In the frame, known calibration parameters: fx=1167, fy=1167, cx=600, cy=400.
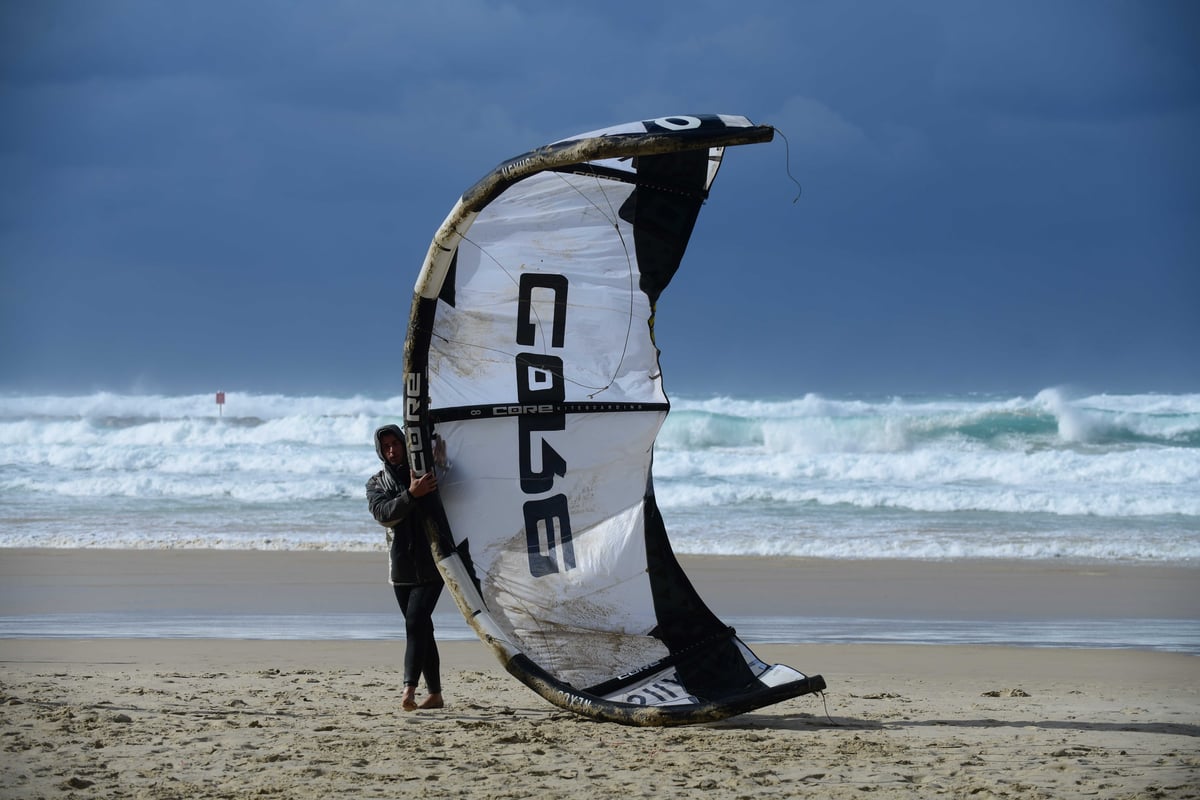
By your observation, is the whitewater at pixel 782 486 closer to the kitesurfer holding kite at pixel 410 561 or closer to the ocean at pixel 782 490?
the ocean at pixel 782 490

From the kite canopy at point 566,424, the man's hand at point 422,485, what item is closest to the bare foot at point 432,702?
the kite canopy at point 566,424

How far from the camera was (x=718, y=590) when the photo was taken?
31.5 feet

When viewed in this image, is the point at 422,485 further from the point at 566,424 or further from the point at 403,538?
the point at 566,424

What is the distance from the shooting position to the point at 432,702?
5.42 m

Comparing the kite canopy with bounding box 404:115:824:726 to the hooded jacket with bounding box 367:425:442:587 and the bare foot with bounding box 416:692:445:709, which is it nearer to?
the hooded jacket with bounding box 367:425:442:587

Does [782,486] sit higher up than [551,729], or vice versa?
[782,486]

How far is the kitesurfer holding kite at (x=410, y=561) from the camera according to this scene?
5.29 m

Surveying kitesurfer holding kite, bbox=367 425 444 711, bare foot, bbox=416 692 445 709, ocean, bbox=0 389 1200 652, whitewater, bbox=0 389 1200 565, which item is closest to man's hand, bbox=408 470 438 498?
kitesurfer holding kite, bbox=367 425 444 711

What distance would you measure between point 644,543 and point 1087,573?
21.0 feet

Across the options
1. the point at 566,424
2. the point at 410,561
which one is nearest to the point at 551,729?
the point at 410,561

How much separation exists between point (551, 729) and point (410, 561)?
99 centimetres

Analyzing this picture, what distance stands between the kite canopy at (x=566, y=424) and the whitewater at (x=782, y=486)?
6.39 m

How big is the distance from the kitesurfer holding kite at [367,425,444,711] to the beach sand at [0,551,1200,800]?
0.81 feet

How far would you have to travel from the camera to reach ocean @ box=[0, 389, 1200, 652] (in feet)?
39.0
